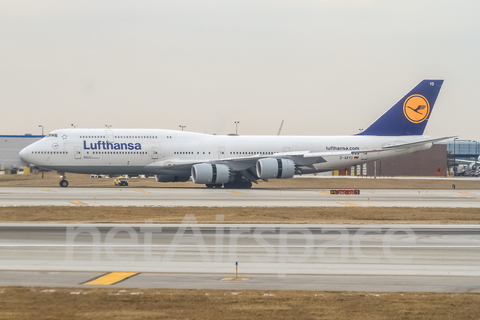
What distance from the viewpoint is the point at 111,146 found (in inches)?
1993

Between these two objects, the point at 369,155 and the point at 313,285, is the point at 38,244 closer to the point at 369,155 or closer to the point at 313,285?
the point at 313,285

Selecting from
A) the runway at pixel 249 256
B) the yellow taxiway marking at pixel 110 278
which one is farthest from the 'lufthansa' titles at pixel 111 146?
the yellow taxiway marking at pixel 110 278

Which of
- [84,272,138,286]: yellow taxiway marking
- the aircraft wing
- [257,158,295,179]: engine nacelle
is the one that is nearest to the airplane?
[257,158,295,179]: engine nacelle

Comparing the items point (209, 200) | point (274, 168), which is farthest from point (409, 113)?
point (209, 200)

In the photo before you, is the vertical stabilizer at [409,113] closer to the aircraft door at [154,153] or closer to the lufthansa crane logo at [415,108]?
the lufthansa crane logo at [415,108]

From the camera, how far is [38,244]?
19.0 metres

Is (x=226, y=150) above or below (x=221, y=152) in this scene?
above

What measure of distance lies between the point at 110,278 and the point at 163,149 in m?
39.0

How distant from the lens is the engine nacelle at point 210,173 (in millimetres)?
48531

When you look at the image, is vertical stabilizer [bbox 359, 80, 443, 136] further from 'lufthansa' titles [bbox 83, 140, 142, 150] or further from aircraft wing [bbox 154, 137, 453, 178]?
'lufthansa' titles [bbox 83, 140, 142, 150]

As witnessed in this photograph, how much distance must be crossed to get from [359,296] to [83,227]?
15.4 metres

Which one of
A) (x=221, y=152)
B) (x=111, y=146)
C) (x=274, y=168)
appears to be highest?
(x=111, y=146)

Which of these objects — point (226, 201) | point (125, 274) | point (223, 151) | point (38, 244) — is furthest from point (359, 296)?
point (223, 151)

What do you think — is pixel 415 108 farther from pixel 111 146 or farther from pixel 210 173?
pixel 111 146
